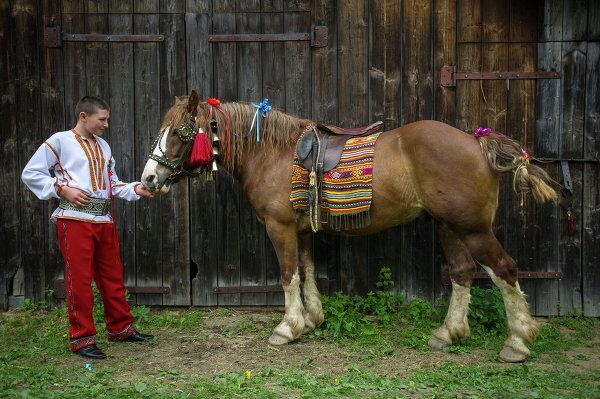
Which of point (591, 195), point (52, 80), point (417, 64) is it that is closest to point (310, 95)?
point (417, 64)

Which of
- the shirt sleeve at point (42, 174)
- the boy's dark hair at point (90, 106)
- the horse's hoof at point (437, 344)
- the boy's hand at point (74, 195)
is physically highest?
the boy's dark hair at point (90, 106)

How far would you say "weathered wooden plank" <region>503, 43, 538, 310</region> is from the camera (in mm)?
5121

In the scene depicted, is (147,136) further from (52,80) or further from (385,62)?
(385,62)

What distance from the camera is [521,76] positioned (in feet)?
16.7

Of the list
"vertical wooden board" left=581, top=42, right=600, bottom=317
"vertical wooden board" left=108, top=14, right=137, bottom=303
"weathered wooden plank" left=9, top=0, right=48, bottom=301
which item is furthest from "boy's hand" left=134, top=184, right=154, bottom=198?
"vertical wooden board" left=581, top=42, right=600, bottom=317

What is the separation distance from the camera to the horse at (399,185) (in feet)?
13.5

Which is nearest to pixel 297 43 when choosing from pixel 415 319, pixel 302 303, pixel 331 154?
pixel 331 154

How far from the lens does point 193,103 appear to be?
4.41 metres

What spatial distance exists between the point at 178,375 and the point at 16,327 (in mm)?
1930

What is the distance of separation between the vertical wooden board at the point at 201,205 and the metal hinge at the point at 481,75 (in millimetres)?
2073

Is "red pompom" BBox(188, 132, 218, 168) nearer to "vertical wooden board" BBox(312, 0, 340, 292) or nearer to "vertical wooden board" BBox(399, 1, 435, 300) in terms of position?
"vertical wooden board" BBox(312, 0, 340, 292)

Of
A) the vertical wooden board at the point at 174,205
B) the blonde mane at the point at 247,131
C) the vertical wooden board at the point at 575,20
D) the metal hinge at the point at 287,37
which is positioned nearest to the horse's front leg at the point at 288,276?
the blonde mane at the point at 247,131

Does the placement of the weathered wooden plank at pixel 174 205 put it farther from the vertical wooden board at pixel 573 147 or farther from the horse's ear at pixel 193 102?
the vertical wooden board at pixel 573 147

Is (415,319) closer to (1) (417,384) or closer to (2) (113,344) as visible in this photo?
(1) (417,384)
